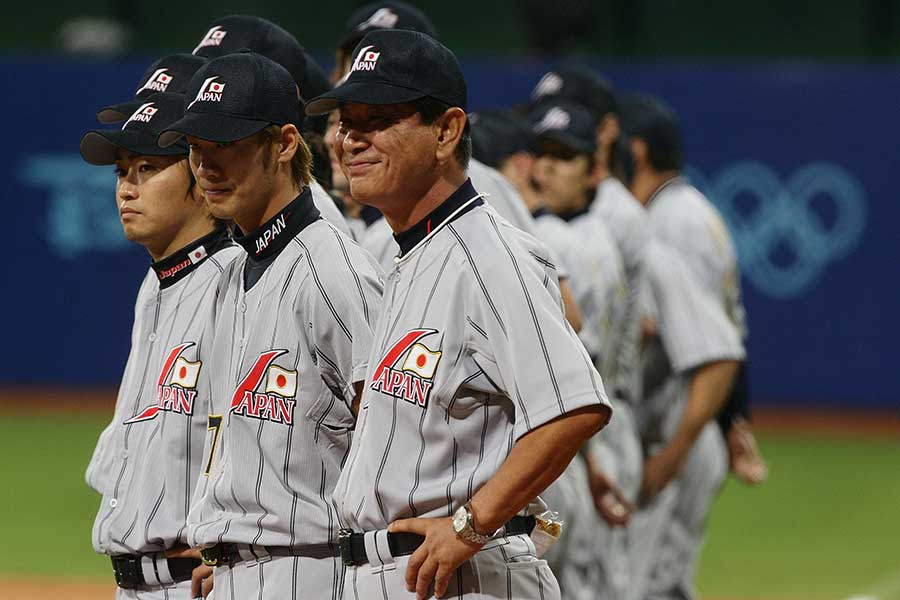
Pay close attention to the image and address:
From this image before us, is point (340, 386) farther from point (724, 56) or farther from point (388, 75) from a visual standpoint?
point (724, 56)

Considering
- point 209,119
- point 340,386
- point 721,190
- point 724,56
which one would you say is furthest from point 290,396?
point 724,56

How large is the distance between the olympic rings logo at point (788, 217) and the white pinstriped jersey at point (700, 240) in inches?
255

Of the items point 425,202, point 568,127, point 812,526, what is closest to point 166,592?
point 425,202

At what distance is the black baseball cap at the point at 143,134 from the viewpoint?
419 cm

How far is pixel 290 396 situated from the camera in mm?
3691

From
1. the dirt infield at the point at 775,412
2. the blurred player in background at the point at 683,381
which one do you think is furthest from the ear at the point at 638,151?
the dirt infield at the point at 775,412

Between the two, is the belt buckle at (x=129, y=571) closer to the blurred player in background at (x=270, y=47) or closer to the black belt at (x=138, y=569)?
the black belt at (x=138, y=569)

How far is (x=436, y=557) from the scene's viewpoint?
3.26m

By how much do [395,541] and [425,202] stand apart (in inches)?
29.3

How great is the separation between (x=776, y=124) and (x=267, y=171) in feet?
37.0

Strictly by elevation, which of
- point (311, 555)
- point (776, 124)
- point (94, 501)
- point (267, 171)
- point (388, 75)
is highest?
point (388, 75)

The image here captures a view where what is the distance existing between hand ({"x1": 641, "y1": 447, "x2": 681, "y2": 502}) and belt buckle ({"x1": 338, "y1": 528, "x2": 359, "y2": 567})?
12.3 feet

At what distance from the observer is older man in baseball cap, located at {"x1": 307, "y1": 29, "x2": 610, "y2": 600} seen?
3.26 meters

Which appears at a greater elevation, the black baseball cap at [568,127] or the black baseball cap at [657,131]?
the black baseball cap at [568,127]
